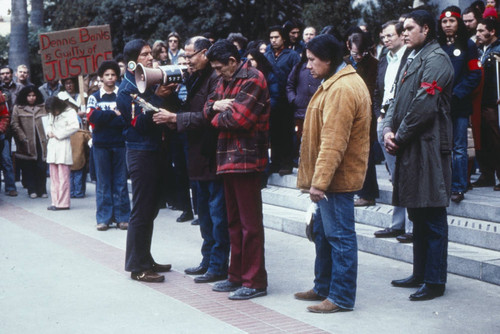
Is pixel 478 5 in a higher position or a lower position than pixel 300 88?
higher

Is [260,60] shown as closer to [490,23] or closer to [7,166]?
[490,23]

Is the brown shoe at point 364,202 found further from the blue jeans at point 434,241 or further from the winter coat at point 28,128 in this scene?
the winter coat at point 28,128

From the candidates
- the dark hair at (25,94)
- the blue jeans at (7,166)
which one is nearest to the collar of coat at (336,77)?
→ the dark hair at (25,94)

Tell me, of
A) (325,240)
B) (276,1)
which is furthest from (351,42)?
(276,1)

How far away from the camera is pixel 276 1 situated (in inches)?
810

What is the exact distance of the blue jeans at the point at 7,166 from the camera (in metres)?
13.7

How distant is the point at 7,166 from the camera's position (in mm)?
13727

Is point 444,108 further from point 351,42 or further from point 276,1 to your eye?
point 276,1

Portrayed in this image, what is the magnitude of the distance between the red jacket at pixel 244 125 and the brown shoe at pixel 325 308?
3.93 feet

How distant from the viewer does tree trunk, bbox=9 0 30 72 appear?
20.8 m

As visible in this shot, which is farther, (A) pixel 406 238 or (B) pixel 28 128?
(B) pixel 28 128

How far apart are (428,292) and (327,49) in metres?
2.13

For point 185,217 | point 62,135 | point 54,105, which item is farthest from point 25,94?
point 185,217

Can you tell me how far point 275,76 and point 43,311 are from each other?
551 cm
